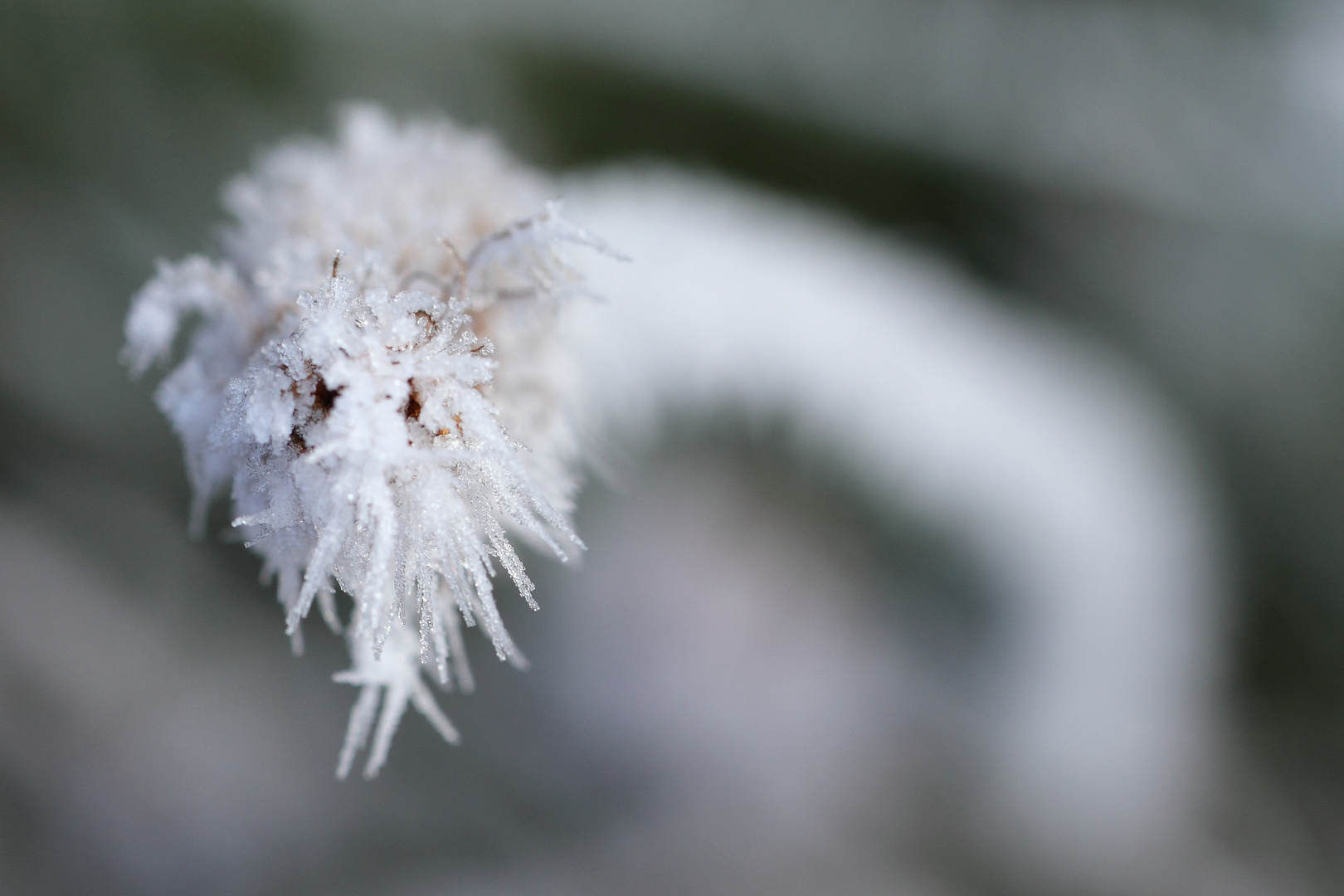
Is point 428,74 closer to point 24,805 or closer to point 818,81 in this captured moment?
point 818,81

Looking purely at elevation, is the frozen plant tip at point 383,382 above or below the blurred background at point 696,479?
below

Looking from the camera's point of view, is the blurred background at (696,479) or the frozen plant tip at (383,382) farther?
the blurred background at (696,479)

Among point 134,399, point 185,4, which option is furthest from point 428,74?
point 134,399

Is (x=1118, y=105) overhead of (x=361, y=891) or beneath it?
overhead

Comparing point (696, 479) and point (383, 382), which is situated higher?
point (696, 479)

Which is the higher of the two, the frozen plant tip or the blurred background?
the blurred background
